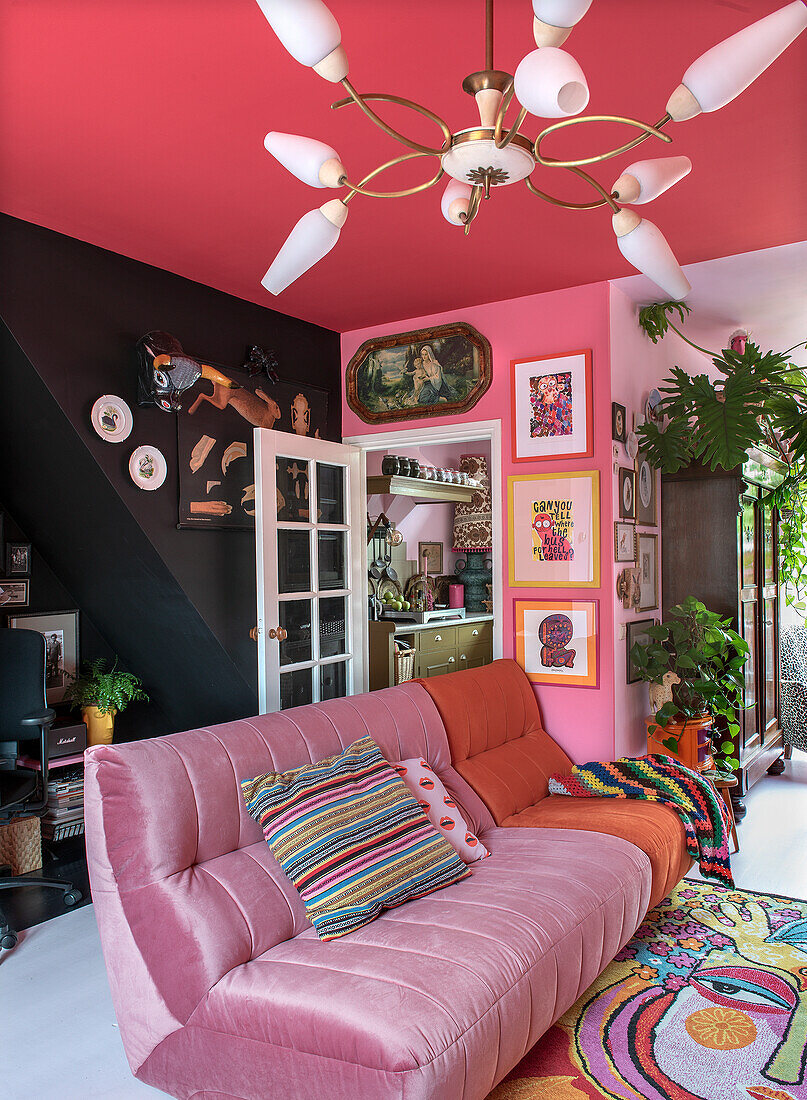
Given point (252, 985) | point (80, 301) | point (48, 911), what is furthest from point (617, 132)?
point (48, 911)

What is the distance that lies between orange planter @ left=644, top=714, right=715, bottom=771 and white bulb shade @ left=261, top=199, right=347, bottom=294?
9.25 feet

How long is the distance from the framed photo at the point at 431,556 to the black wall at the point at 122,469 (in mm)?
2649

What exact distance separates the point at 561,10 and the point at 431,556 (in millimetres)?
5758

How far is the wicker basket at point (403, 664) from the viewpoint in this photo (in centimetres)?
556

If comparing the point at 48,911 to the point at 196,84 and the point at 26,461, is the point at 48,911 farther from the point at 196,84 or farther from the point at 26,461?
the point at 196,84

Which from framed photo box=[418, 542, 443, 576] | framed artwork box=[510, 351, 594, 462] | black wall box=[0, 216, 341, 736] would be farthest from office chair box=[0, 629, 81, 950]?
framed photo box=[418, 542, 443, 576]

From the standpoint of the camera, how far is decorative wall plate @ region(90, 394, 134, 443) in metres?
3.10

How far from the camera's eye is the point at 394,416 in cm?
425

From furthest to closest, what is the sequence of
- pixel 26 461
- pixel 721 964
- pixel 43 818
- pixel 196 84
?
1. pixel 43 818
2. pixel 26 461
3. pixel 721 964
4. pixel 196 84

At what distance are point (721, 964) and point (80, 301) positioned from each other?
3218mm

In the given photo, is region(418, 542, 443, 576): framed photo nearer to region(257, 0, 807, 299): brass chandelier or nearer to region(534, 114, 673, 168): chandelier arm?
region(257, 0, 807, 299): brass chandelier

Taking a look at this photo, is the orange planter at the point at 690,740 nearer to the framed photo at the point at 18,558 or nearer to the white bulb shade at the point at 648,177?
the white bulb shade at the point at 648,177

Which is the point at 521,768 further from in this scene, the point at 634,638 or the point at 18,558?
the point at 18,558

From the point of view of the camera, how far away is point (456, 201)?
1.76 m
